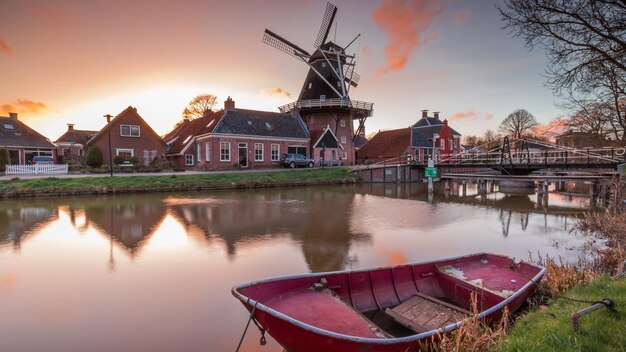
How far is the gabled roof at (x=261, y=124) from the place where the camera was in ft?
112

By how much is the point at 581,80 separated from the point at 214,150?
27.9 metres

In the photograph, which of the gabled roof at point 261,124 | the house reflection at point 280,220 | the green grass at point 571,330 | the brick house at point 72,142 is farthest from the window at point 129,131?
the green grass at point 571,330

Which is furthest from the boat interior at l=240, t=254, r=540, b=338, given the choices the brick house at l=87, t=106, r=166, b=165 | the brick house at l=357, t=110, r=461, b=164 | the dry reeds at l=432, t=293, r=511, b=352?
the brick house at l=357, t=110, r=461, b=164

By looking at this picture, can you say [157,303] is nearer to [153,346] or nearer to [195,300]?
[195,300]

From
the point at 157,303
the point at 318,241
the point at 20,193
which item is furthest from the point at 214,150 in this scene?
the point at 157,303

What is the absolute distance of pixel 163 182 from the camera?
25000 mm

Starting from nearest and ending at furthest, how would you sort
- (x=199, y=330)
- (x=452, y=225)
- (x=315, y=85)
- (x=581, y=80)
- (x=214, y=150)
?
(x=199, y=330), (x=581, y=80), (x=452, y=225), (x=214, y=150), (x=315, y=85)

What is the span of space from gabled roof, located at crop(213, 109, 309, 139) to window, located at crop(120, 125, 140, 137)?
28.9 feet

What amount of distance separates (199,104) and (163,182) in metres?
33.5

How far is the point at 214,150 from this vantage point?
32656 millimetres

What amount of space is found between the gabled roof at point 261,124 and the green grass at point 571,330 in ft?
102

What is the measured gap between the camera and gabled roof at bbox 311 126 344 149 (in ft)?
127

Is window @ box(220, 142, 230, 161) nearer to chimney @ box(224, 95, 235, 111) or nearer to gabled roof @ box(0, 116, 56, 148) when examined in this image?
chimney @ box(224, 95, 235, 111)

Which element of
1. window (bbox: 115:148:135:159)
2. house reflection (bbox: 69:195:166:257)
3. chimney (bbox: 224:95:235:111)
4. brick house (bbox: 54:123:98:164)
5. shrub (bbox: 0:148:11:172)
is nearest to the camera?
house reflection (bbox: 69:195:166:257)
